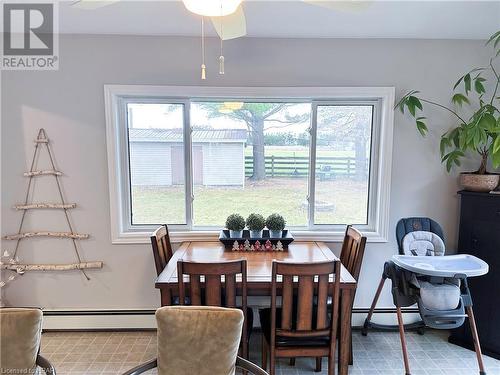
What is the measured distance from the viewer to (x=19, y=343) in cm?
146

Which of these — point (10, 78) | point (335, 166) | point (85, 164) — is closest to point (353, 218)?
point (335, 166)

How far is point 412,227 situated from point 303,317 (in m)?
1.28

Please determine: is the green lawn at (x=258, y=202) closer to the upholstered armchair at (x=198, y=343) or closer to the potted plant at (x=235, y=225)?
the potted plant at (x=235, y=225)

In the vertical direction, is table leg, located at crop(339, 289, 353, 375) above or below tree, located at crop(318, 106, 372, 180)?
below

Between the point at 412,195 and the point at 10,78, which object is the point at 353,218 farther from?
the point at 10,78

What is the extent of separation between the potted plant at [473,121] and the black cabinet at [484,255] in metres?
0.15

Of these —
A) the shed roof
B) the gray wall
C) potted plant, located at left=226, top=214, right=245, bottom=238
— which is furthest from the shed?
potted plant, located at left=226, top=214, right=245, bottom=238

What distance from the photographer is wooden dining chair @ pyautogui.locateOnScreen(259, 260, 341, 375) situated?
188cm

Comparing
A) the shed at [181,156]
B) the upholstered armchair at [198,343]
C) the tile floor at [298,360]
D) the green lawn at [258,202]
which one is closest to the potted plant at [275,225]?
the green lawn at [258,202]

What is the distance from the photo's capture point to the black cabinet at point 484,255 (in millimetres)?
2471

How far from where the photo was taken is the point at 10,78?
267 centimetres

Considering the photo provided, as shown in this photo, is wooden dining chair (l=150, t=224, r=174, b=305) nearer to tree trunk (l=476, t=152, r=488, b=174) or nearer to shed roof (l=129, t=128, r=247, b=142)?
shed roof (l=129, t=128, r=247, b=142)

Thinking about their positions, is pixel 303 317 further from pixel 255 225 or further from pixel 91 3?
pixel 91 3

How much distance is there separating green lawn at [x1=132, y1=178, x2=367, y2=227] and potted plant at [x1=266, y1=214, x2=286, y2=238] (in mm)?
271
